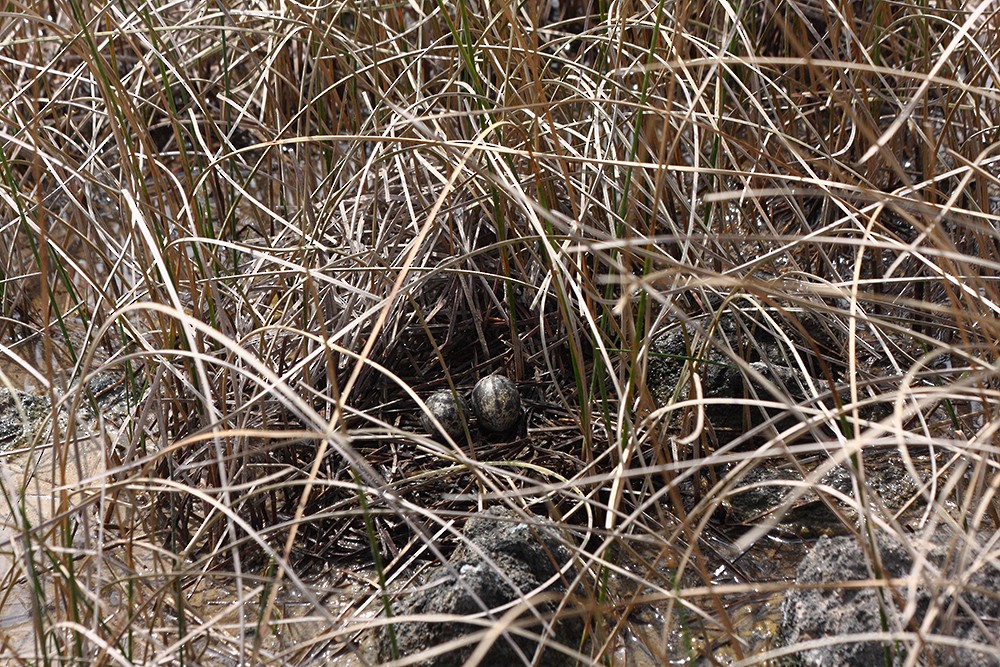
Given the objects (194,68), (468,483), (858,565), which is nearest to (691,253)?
(468,483)

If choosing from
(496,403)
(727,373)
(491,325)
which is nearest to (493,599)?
(496,403)

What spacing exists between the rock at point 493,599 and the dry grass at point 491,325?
63mm

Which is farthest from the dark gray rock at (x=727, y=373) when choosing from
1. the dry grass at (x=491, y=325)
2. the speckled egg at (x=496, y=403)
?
the speckled egg at (x=496, y=403)

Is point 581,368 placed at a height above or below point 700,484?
above

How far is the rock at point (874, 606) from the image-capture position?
1312mm

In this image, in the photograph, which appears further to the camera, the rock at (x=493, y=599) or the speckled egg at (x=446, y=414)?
the speckled egg at (x=446, y=414)

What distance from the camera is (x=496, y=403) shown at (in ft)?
6.65

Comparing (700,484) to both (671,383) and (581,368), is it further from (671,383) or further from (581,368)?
(581,368)

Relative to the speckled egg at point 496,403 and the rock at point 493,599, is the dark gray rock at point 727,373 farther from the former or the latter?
the rock at point 493,599

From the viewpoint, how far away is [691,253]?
7.08 feet

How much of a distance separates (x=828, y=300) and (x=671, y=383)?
0.39 metres

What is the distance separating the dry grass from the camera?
161 cm

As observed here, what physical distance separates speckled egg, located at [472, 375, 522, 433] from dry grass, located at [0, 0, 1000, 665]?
1.7 inches

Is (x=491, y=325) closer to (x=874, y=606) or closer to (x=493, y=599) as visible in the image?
(x=493, y=599)
